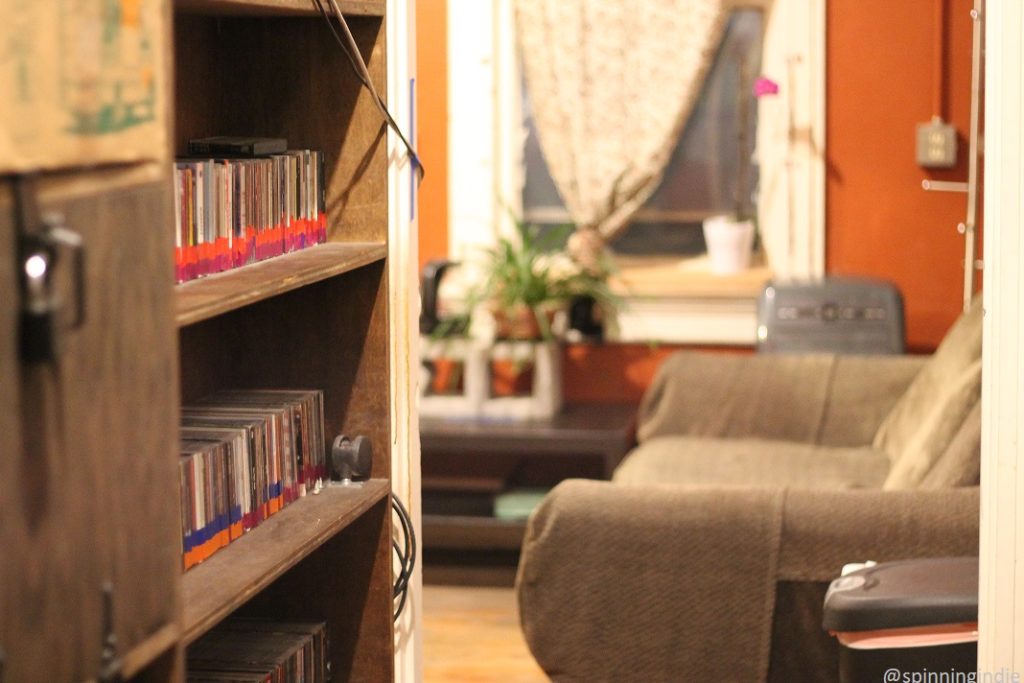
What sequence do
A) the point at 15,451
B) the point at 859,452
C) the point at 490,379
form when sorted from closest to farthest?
the point at 15,451 → the point at 859,452 → the point at 490,379

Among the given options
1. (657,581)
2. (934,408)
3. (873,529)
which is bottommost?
(657,581)

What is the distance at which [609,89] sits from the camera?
4734mm

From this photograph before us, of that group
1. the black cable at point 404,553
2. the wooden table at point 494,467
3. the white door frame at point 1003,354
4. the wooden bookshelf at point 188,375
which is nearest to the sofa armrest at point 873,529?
the white door frame at point 1003,354

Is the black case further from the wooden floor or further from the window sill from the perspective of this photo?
the window sill

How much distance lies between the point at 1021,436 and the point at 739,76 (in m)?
2.96

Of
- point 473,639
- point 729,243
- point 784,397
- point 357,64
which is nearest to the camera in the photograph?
point 357,64

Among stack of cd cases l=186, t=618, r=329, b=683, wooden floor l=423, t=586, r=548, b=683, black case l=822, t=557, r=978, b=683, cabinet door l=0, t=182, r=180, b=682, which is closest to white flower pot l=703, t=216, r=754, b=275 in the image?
wooden floor l=423, t=586, r=548, b=683

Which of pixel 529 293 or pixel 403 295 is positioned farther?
pixel 529 293

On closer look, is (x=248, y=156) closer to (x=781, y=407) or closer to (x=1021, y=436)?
(x=1021, y=436)

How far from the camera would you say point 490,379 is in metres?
4.54

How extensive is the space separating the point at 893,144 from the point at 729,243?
22.9 inches

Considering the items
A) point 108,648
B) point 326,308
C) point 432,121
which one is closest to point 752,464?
point 432,121

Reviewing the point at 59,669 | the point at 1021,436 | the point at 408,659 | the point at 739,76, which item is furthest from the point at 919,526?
the point at 739,76

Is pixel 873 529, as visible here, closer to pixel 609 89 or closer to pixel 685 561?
pixel 685 561
